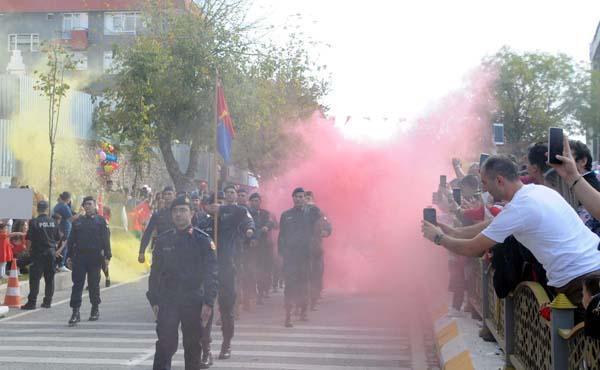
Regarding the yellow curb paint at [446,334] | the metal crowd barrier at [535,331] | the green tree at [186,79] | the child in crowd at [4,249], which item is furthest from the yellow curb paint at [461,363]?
the green tree at [186,79]

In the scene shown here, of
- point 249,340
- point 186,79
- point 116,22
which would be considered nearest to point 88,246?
point 249,340

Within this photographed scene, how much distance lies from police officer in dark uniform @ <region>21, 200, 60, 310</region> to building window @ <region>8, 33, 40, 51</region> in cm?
4205

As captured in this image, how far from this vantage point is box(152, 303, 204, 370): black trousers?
643cm

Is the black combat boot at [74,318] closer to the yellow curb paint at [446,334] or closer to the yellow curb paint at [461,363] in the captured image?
the yellow curb paint at [446,334]

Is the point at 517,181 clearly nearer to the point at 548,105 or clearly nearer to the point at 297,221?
the point at 297,221

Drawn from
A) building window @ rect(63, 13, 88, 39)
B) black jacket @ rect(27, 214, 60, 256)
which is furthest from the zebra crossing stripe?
building window @ rect(63, 13, 88, 39)

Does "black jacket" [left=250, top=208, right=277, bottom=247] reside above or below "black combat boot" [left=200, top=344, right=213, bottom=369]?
above

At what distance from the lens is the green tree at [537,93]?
45.4m

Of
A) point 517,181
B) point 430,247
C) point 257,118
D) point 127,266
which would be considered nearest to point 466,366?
point 517,181

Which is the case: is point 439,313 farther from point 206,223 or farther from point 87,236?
point 87,236

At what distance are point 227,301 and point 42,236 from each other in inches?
225

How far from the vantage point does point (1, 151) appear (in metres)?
23.3

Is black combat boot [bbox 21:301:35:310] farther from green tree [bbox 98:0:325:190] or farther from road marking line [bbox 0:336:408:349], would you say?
green tree [bbox 98:0:325:190]

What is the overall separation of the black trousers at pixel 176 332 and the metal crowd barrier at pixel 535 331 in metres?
2.57
